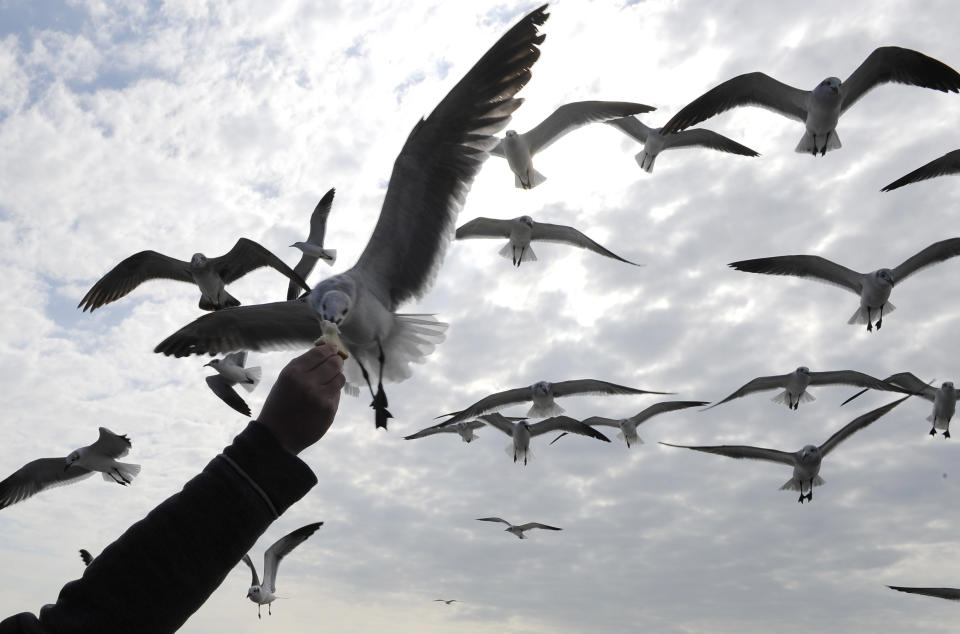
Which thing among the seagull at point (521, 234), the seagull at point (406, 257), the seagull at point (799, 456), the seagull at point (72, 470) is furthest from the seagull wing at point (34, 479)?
the seagull at point (799, 456)

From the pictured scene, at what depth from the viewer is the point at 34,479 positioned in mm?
12680

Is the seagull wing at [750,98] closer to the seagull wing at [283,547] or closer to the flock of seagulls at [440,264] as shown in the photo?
the flock of seagulls at [440,264]

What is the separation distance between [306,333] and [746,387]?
34.2 ft

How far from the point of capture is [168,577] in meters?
1.24

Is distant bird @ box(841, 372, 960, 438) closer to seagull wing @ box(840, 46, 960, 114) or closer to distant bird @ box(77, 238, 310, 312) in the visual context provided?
seagull wing @ box(840, 46, 960, 114)

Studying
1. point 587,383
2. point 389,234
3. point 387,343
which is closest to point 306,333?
point 387,343

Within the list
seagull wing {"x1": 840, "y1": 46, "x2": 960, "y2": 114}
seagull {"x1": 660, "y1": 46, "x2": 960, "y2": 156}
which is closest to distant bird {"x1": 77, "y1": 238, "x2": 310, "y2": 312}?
seagull {"x1": 660, "y1": 46, "x2": 960, "y2": 156}

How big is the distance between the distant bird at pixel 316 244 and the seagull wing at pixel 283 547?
4.75 metres

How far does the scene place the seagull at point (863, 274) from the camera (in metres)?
→ 11.4

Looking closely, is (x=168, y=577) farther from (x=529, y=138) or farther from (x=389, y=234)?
(x=529, y=138)

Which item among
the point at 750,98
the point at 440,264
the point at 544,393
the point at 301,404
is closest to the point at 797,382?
the point at 544,393

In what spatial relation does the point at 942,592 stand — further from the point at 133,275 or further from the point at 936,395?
the point at 133,275

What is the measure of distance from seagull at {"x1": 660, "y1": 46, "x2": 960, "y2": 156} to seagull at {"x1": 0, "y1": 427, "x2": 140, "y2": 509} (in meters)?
9.39

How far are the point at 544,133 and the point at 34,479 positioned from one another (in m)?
9.58
